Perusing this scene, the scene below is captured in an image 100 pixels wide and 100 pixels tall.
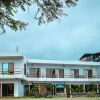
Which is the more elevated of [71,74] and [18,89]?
[71,74]

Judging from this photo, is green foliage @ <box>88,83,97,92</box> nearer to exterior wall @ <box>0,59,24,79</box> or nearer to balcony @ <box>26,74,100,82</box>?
balcony @ <box>26,74,100,82</box>

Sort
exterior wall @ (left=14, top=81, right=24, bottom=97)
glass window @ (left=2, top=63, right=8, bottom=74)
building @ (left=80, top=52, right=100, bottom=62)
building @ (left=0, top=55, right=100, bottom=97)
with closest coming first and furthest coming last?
exterior wall @ (left=14, top=81, right=24, bottom=97) < building @ (left=0, top=55, right=100, bottom=97) < glass window @ (left=2, top=63, right=8, bottom=74) < building @ (left=80, top=52, right=100, bottom=62)

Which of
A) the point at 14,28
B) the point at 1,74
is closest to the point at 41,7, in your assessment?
the point at 14,28

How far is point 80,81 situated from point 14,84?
32.1 ft

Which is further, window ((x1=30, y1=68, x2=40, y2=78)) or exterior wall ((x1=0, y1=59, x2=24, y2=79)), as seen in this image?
window ((x1=30, y1=68, x2=40, y2=78))

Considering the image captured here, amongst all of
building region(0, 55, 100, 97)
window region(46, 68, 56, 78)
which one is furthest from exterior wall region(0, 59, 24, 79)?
window region(46, 68, 56, 78)

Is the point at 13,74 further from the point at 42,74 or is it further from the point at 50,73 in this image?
the point at 50,73

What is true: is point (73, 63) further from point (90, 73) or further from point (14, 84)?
point (14, 84)

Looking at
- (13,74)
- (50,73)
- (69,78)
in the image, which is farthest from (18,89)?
(69,78)

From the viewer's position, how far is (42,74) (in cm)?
5000

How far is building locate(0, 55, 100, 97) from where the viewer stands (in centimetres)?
4466

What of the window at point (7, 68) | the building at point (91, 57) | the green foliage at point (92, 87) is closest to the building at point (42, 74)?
the window at point (7, 68)

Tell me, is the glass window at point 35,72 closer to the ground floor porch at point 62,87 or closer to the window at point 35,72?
the window at point 35,72

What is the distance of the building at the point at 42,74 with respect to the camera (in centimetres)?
4466
